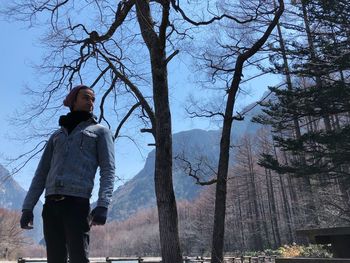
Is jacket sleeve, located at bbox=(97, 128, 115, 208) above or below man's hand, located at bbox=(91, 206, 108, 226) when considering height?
above

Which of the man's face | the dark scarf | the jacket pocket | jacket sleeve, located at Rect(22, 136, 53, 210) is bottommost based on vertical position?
jacket sleeve, located at Rect(22, 136, 53, 210)

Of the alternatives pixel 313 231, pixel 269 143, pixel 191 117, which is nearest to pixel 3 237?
pixel 269 143

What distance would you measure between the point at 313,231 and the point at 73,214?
12.8ft

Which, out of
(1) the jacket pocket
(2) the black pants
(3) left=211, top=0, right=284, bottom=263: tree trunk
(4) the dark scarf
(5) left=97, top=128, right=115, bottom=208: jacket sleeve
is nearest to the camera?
(2) the black pants

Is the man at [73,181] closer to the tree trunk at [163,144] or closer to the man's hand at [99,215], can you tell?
the man's hand at [99,215]

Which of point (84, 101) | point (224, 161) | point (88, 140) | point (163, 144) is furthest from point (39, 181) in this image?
point (224, 161)

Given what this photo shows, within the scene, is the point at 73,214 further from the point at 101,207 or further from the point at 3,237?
the point at 3,237

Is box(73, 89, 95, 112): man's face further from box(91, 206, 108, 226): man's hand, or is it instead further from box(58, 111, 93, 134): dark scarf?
box(91, 206, 108, 226): man's hand

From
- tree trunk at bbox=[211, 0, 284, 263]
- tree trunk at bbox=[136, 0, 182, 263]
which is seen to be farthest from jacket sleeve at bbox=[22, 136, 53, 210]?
tree trunk at bbox=[211, 0, 284, 263]

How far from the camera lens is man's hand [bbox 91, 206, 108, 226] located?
98.7 inches

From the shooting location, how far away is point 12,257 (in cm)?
6284

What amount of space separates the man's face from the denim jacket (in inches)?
3.9

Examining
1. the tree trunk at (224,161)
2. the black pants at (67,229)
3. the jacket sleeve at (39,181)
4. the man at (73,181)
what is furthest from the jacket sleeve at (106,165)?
the tree trunk at (224,161)

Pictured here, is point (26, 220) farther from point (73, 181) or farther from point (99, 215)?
point (99, 215)
